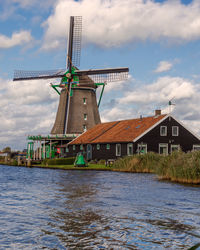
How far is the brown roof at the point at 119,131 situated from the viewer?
3797 cm

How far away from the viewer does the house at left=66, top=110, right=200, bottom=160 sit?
3731 centimetres

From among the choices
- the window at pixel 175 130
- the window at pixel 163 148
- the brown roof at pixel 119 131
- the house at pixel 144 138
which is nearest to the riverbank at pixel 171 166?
the house at pixel 144 138

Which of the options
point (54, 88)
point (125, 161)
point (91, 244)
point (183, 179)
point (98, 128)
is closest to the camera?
point (91, 244)

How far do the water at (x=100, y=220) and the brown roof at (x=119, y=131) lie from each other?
22.7 meters

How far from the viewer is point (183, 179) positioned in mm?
19094

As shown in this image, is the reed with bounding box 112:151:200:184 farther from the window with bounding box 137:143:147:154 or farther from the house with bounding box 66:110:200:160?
the window with bounding box 137:143:147:154

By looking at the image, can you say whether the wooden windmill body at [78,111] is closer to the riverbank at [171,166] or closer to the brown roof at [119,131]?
the brown roof at [119,131]

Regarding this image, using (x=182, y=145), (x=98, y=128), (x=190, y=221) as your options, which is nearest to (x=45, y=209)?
(x=190, y=221)

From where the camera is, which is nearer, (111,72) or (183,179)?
(183,179)

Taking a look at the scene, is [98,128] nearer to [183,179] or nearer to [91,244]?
[183,179]

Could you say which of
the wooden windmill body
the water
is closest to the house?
the wooden windmill body

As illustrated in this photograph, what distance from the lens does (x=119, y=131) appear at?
4062cm

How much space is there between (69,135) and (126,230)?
133 ft

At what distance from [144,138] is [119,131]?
13.9 ft
